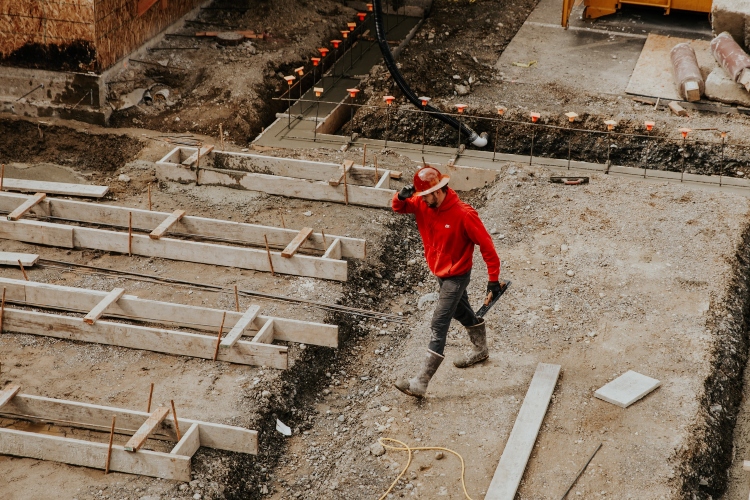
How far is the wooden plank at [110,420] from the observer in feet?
23.2

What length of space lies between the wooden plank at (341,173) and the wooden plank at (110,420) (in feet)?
14.5

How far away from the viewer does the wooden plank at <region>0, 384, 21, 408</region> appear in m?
7.26

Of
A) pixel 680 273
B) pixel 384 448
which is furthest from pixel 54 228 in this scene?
pixel 680 273

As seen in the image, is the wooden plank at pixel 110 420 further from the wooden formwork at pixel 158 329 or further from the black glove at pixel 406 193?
the black glove at pixel 406 193

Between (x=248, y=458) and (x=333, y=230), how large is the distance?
3.81 m

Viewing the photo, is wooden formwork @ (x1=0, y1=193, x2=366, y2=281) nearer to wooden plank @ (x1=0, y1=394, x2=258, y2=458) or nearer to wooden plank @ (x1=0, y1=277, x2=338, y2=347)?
wooden plank @ (x1=0, y1=277, x2=338, y2=347)

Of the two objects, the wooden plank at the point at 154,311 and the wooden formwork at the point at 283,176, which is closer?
the wooden plank at the point at 154,311

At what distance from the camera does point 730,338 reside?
8586 millimetres

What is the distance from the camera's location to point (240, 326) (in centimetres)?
826

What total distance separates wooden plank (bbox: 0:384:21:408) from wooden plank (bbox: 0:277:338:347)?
1375mm

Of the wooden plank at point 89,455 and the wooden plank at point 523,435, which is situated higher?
the wooden plank at point 523,435

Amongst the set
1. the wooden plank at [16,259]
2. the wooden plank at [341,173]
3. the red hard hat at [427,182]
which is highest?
the red hard hat at [427,182]

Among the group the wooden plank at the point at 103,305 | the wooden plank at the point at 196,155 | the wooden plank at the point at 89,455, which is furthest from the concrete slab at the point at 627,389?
the wooden plank at the point at 196,155

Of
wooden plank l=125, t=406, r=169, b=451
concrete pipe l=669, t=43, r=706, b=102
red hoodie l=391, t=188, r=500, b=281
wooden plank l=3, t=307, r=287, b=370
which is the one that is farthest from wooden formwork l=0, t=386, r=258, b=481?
concrete pipe l=669, t=43, r=706, b=102
